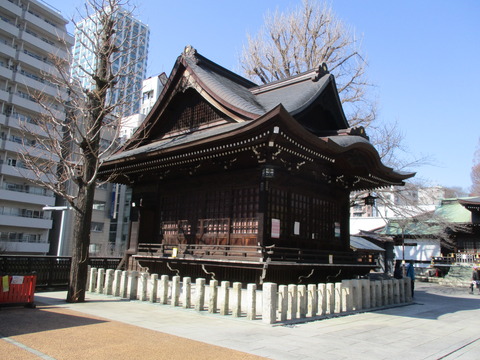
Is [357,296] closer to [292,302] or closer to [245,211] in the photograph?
[292,302]

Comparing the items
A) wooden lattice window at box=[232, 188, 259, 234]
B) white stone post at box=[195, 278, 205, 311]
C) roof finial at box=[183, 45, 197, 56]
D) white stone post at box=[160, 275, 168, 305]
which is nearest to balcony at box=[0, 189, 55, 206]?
roof finial at box=[183, 45, 197, 56]

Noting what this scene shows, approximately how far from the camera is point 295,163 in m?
13.6

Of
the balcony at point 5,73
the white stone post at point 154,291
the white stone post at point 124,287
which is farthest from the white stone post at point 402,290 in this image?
the balcony at point 5,73

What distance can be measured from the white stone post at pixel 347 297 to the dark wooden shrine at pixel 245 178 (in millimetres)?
1554

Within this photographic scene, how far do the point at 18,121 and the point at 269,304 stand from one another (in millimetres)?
40404

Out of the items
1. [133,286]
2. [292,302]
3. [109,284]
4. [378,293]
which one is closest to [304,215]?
[378,293]

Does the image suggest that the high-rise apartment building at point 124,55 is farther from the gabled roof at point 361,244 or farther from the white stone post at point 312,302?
the gabled roof at point 361,244

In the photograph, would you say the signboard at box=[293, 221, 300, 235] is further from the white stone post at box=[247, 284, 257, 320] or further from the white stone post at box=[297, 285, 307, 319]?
the white stone post at box=[247, 284, 257, 320]

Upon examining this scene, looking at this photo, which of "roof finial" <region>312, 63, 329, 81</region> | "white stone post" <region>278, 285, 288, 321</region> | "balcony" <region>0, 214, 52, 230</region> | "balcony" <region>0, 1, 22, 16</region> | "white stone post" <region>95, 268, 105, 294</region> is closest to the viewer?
"white stone post" <region>278, 285, 288, 321</region>

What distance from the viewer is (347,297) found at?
442 inches

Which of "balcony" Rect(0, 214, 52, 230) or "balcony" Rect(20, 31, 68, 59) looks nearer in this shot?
"balcony" Rect(0, 214, 52, 230)

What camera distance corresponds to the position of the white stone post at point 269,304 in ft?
29.0

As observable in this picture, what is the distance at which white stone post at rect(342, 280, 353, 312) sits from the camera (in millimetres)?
11125

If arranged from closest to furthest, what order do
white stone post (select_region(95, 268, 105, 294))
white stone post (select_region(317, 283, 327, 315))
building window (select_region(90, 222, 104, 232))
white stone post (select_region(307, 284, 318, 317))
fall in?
white stone post (select_region(307, 284, 318, 317)) < white stone post (select_region(317, 283, 327, 315)) < white stone post (select_region(95, 268, 105, 294)) < building window (select_region(90, 222, 104, 232))
